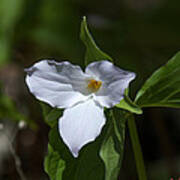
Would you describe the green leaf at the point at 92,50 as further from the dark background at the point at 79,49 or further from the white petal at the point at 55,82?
the dark background at the point at 79,49

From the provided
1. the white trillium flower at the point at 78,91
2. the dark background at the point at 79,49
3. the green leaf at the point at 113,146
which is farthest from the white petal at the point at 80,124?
the dark background at the point at 79,49

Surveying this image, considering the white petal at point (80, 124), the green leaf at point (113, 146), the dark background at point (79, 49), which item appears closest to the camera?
the white petal at point (80, 124)

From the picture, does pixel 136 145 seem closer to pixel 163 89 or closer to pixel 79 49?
pixel 163 89

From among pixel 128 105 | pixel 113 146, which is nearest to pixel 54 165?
pixel 113 146

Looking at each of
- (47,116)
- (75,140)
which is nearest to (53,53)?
(47,116)

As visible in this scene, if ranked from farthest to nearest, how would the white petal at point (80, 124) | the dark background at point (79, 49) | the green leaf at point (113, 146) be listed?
the dark background at point (79, 49)
the green leaf at point (113, 146)
the white petal at point (80, 124)

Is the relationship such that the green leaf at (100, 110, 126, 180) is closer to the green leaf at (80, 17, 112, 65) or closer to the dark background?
the green leaf at (80, 17, 112, 65)

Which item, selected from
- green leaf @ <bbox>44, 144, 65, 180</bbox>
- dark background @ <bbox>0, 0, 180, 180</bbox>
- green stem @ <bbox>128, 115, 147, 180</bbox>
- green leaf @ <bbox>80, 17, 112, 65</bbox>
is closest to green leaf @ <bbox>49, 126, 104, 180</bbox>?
green leaf @ <bbox>44, 144, 65, 180</bbox>

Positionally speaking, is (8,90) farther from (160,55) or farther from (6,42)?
(160,55)
